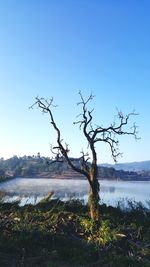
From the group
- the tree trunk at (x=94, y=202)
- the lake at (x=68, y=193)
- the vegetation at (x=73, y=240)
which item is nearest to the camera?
the vegetation at (x=73, y=240)

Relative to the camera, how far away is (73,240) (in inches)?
649

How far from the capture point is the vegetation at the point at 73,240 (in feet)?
48.3

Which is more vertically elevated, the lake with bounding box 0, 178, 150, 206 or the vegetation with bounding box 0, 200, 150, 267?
the lake with bounding box 0, 178, 150, 206

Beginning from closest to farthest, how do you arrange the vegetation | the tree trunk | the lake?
the vegetation < the tree trunk < the lake

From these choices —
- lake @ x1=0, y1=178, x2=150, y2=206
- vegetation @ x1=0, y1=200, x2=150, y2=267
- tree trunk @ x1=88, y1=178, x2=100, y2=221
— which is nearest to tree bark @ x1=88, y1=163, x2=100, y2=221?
tree trunk @ x1=88, y1=178, x2=100, y2=221

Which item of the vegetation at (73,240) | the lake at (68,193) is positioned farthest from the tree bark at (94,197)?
the lake at (68,193)

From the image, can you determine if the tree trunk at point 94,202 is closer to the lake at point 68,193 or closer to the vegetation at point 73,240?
the vegetation at point 73,240

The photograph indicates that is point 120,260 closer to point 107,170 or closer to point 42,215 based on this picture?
point 42,215

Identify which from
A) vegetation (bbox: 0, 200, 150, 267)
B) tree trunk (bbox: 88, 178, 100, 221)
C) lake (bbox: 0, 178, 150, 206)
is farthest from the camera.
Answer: lake (bbox: 0, 178, 150, 206)

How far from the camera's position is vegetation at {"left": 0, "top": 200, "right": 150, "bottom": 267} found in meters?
14.7

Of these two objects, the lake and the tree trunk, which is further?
the lake

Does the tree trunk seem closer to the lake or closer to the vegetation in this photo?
the vegetation

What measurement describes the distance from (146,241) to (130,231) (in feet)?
3.56

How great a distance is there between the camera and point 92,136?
68.5 feet
